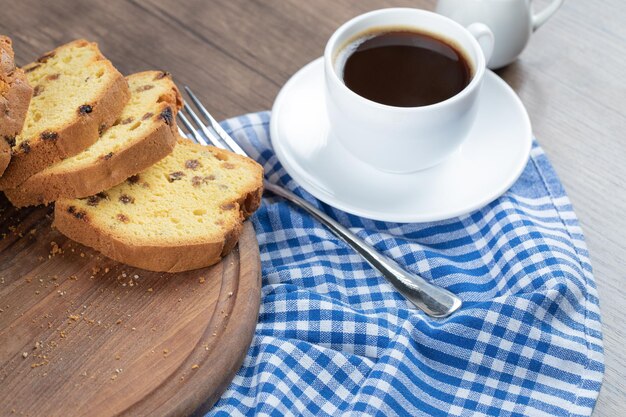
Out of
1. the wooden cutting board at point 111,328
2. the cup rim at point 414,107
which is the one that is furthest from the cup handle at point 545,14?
the wooden cutting board at point 111,328

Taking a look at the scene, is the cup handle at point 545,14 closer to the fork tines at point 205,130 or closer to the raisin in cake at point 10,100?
the fork tines at point 205,130

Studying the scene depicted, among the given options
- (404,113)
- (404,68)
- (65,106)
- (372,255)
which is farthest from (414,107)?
(65,106)

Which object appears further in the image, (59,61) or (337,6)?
(337,6)

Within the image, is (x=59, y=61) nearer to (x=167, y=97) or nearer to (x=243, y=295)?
(x=167, y=97)

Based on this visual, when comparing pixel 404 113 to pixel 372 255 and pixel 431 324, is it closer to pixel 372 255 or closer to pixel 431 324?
pixel 372 255

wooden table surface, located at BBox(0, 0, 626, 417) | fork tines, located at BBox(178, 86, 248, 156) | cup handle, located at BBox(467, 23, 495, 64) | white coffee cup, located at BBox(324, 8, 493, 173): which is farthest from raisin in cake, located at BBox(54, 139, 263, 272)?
cup handle, located at BBox(467, 23, 495, 64)

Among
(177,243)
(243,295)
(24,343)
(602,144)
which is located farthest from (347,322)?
(602,144)
